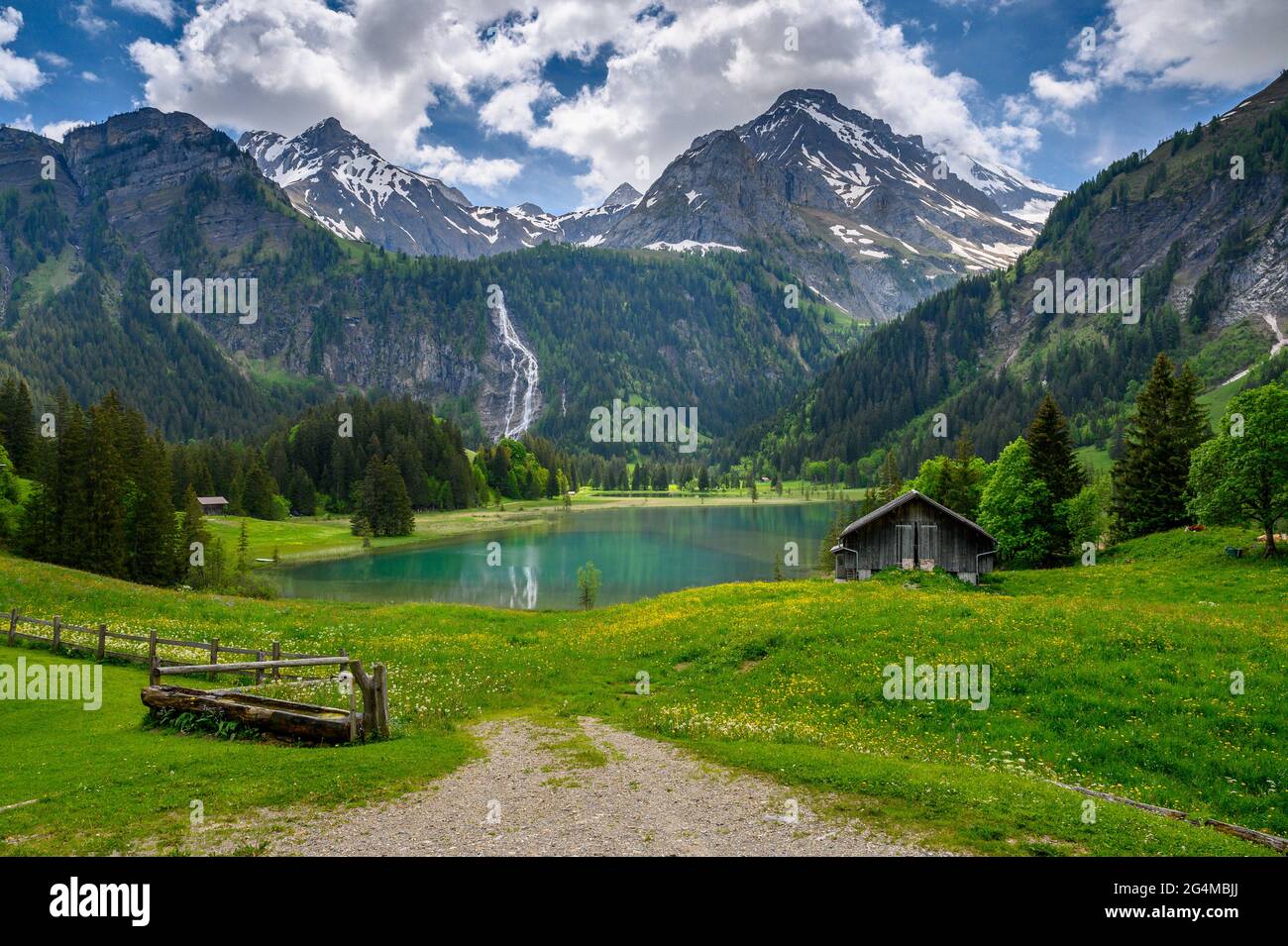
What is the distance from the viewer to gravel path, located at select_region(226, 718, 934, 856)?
10562 millimetres

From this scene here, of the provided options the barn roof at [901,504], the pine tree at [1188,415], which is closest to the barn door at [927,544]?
the barn roof at [901,504]

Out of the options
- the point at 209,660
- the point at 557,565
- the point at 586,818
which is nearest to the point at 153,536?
the point at 209,660

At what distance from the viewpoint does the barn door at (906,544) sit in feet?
168

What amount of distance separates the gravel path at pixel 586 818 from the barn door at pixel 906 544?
40.1m

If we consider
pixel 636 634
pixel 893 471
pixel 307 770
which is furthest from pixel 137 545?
pixel 893 471

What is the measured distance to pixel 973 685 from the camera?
20.3 metres

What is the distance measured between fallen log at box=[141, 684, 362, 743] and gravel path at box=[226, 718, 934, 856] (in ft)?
12.9

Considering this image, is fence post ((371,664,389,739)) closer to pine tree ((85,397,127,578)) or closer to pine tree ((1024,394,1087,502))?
pine tree ((85,397,127,578))

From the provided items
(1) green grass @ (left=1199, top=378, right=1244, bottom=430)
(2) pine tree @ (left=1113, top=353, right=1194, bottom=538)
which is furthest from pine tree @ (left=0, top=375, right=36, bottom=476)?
(1) green grass @ (left=1199, top=378, right=1244, bottom=430)

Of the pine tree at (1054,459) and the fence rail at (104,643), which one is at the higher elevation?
the pine tree at (1054,459)

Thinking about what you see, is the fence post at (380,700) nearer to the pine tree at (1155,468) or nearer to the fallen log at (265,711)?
the fallen log at (265,711)

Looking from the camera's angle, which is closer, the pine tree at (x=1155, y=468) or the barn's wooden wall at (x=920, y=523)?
the barn's wooden wall at (x=920, y=523)

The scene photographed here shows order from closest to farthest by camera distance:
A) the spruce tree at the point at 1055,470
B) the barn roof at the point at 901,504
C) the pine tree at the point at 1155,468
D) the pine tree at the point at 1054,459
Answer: the barn roof at the point at 901,504 < the pine tree at the point at 1155,468 < the spruce tree at the point at 1055,470 < the pine tree at the point at 1054,459
